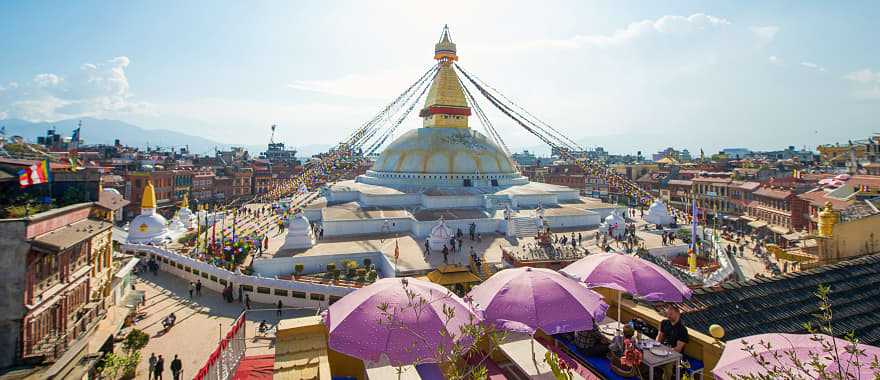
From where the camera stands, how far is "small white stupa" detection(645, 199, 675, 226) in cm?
2645

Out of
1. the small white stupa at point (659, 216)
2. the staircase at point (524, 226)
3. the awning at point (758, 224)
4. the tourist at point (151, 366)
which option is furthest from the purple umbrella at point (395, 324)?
the awning at point (758, 224)

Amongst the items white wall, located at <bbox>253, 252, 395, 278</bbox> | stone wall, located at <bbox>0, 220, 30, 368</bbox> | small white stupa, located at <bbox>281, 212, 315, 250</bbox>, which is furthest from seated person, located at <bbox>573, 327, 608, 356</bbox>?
small white stupa, located at <bbox>281, 212, 315, 250</bbox>

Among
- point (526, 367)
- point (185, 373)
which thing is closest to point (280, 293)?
point (185, 373)

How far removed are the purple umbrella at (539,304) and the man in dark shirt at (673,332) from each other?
761 mm

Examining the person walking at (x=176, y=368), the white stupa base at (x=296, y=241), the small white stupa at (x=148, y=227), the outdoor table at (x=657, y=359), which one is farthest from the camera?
the small white stupa at (x=148, y=227)

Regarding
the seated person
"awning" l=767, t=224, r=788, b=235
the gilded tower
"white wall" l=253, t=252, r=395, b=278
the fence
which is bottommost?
"white wall" l=253, t=252, r=395, b=278

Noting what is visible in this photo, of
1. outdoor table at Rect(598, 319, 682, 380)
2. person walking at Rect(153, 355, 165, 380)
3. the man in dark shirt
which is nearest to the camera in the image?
outdoor table at Rect(598, 319, 682, 380)

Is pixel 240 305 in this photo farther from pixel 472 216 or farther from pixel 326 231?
pixel 472 216

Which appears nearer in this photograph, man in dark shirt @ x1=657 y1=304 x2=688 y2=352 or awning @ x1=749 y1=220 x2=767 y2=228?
man in dark shirt @ x1=657 y1=304 x2=688 y2=352

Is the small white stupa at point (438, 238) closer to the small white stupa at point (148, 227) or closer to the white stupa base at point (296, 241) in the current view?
the white stupa base at point (296, 241)

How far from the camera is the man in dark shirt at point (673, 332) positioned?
5.32m

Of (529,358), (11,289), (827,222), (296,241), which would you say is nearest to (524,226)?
(296,241)

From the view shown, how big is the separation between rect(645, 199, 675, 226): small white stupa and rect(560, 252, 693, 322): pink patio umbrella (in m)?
21.4

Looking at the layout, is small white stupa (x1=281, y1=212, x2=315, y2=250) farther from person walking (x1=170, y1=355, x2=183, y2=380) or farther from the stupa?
person walking (x1=170, y1=355, x2=183, y2=380)
